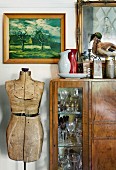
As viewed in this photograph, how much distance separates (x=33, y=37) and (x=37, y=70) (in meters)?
0.35

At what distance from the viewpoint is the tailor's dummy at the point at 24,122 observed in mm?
2645

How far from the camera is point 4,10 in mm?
3047

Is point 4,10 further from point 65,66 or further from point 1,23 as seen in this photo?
point 65,66

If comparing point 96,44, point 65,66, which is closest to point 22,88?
point 65,66

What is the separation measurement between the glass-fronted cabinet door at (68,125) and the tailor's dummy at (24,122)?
147 mm

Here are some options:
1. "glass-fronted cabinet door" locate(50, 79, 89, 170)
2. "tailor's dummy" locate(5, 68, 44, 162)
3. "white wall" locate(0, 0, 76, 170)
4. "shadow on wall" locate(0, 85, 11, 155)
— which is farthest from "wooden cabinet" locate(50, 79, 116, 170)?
"shadow on wall" locate(0, 85, 11, 155)

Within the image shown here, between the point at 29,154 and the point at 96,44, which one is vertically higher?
the point at 96,44

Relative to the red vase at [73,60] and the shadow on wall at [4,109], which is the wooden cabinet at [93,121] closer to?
the red vase at [73,60]

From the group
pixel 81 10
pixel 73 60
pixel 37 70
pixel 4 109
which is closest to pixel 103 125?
pixel 73 60

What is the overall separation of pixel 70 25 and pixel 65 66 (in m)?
0.54

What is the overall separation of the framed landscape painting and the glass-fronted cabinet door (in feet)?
1.63

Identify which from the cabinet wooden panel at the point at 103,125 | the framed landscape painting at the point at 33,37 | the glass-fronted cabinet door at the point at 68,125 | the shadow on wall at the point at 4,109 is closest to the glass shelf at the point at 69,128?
the glass-fronted cabinet door at the point at 68,125

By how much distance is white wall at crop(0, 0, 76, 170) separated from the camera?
3.04 meters

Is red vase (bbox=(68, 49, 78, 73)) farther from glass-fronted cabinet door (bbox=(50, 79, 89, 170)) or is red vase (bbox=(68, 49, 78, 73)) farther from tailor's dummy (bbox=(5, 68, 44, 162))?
tailor's dummy (bbox=(5, 68, 44, 162))
